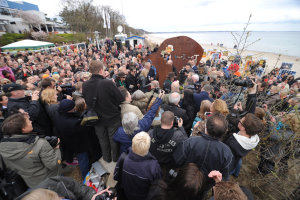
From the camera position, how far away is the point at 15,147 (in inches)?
69.9

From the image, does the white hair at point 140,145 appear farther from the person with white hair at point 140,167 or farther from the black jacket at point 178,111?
the black jacket at point 178,111

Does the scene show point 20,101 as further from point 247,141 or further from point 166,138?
point 247,141

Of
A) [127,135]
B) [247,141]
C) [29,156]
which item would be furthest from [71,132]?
[247,141]

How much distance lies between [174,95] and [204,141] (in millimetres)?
1247

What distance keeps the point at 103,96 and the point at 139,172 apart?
146 cm

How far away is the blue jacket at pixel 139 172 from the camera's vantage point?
5.51 ft

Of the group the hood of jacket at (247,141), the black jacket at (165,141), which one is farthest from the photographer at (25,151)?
the hood of jacket at (247,141)

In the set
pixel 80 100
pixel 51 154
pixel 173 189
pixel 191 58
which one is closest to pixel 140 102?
Answer: pixel 80 100

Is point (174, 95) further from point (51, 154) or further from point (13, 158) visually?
point (13, 158)

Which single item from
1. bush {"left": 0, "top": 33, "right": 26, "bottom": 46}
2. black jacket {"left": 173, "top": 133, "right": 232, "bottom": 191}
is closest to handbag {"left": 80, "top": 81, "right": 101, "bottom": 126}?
black jacket {"left": 173, "top": 133, "right": 232, "bottom": 191}

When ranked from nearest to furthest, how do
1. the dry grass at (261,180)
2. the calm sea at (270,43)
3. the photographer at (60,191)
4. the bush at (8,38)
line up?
the photographer at (60,191) → the dry grass at (261,180) → the bush at (8,38) → the calm sea at (270,43)

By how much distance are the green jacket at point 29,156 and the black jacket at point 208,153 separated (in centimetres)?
199

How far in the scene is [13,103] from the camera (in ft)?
9.02

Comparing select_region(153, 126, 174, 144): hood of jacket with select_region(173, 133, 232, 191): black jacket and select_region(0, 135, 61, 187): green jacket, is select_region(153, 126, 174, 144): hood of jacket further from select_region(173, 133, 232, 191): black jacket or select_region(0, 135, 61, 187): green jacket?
select_region(0, 135, 61, 187): green jacket
